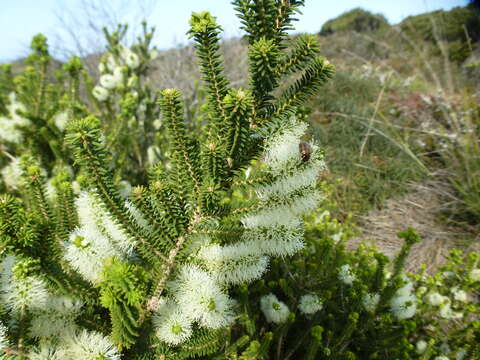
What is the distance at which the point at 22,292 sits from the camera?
3.25ft

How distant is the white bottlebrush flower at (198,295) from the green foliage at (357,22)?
957 inches

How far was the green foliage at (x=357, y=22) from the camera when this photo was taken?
2211 centimetres

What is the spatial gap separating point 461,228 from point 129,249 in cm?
441

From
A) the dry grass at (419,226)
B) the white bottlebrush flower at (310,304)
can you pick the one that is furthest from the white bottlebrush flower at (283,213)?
the dry grass at (419,226)

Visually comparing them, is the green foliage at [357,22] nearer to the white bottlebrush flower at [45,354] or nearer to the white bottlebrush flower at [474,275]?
the white bottlebrush flower at [474,275]

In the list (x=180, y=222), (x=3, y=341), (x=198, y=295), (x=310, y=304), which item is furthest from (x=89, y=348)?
(x=310, y=304)

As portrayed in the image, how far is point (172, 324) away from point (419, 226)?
13.2ft

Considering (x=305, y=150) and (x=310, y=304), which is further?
(x=310, y=304)

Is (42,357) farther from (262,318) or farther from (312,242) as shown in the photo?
(312,242)

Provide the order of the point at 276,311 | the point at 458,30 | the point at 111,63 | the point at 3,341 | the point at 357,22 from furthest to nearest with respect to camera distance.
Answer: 1. the point at 357,22
2. the point at 458,30
3. the point at 111,63
4. the point at 276,311
5. the point at 3,341

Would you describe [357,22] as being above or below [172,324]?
above

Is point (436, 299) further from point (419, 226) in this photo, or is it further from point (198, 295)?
point (198, 295)

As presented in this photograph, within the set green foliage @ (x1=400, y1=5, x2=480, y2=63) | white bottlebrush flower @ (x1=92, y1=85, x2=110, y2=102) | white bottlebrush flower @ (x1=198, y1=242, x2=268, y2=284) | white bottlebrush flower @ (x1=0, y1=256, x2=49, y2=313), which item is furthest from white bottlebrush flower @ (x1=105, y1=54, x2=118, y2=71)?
green foliage @ (x1=400, y1=5, x2=480, y2=63)

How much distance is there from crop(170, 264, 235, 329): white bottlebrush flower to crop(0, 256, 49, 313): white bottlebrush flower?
44cm
